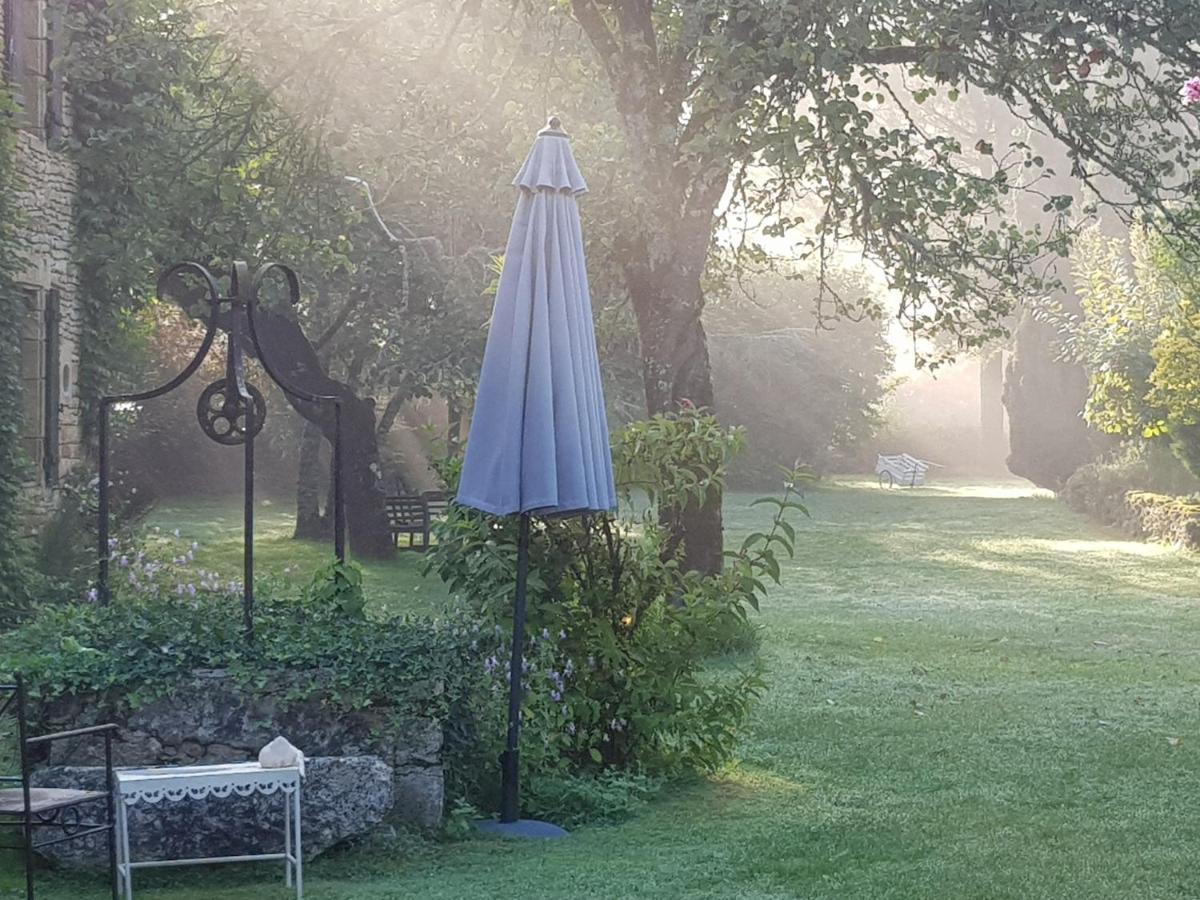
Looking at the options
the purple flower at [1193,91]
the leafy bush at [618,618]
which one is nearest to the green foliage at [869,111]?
the purple flower at [1193,91]

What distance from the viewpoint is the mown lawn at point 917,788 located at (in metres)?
5.24

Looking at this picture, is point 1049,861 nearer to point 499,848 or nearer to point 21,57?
point 499,848

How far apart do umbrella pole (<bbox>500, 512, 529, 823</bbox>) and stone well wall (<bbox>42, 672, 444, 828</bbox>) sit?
39 cm

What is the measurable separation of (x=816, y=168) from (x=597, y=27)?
2141 mm

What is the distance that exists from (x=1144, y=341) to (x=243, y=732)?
20565mm

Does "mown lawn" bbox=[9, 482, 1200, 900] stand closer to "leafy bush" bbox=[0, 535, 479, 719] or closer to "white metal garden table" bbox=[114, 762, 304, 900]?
"white metal garden table" bbox=[114, 762, 304, 900]

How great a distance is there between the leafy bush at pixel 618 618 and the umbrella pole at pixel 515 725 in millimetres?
312

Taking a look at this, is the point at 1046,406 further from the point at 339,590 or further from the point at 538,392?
the point at 538,392

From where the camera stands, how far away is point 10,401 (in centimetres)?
1148

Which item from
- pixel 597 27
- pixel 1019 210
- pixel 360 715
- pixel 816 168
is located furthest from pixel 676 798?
pixel 1019 210

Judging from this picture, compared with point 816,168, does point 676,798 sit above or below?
below

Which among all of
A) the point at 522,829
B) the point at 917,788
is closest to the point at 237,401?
the point at 522,829

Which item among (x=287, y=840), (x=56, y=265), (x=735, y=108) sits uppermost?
(x=735, y=108)

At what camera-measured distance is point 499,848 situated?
5.72m
